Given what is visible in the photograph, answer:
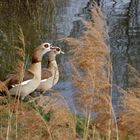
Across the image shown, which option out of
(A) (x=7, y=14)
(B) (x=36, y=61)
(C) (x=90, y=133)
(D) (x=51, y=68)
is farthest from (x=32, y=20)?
(C) (x=90, y=133)

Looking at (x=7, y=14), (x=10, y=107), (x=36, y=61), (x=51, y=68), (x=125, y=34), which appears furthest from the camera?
(x=7, y=14)

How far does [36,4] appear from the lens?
17734 mm

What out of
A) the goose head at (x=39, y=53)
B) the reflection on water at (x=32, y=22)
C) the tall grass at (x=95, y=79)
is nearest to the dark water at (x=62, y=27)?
the reflection on water at (x=32, y=22)

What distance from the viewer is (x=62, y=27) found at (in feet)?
51.3

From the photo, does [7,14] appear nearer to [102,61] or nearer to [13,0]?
[13,0]

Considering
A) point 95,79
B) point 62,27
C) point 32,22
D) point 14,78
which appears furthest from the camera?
point 32,22

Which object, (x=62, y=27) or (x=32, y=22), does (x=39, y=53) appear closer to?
(x=62, y=27)

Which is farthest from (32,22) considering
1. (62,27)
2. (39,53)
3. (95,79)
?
(95,79)

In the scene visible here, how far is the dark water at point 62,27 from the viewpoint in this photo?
12930mm

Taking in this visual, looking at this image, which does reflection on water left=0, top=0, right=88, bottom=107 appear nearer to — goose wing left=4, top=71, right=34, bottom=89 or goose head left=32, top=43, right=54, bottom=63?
goose head left=32, top=43, right=54, bottom=63

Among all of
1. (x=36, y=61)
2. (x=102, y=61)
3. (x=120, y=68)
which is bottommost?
(x=120, y=68)

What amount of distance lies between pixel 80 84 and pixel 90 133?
3.43 ft

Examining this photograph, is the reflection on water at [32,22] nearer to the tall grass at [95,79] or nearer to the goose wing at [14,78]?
the goose wing at [14,78]

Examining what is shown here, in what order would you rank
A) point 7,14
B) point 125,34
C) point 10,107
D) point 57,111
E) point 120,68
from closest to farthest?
point 57,111 → point 10,107 → point 120,68 → point 125,34 → point 7,14
